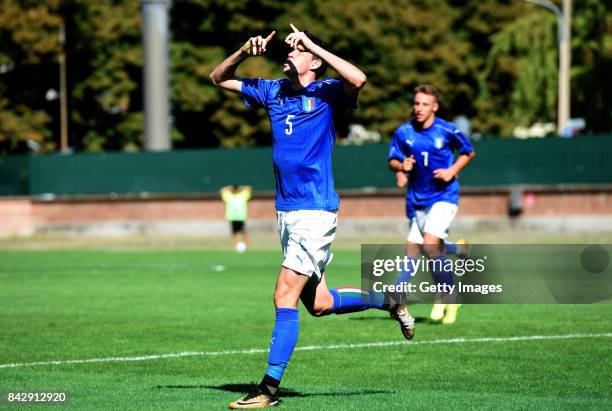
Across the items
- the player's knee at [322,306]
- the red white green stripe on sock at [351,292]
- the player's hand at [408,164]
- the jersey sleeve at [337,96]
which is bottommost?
the player's knee at [322,306]

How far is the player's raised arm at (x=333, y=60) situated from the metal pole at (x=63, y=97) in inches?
1759

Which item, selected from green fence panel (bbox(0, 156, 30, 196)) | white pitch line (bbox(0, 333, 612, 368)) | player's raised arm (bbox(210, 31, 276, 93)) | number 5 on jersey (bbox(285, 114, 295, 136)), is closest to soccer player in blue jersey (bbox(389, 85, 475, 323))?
white pitch line (bbox(0, 333, 612, 368))

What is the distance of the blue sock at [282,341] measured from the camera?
8406 millimetres

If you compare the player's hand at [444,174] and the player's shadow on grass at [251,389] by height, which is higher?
the player's hand at [444,174]

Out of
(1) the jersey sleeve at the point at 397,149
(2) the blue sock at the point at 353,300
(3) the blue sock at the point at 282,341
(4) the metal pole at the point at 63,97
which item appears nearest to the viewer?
(3) the blue sock at the point at 282,341

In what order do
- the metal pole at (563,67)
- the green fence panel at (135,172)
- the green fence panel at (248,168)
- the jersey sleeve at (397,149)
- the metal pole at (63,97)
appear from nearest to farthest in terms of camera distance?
the jersey sleeve at (397,149) < the green fence panel at (248,168) < the metal pole at (563,67) < the green fence panel at (135,172) < the metal pole at (63,97)

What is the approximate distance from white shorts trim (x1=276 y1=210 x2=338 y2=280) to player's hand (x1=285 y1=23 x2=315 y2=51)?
3.50 ft

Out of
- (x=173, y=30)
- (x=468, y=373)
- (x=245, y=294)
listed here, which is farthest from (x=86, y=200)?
(x=468, y=373)

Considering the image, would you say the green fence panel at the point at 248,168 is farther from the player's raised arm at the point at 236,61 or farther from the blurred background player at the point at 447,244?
the player's raised arm at the point at 236,61

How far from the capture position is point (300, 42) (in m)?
8.44

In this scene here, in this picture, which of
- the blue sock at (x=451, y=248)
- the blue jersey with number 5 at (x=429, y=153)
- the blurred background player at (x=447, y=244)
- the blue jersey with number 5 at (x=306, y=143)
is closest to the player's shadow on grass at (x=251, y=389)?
the blue jersey with number 5 at (x=306, y=143)

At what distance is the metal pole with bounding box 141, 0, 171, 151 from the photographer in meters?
43.3

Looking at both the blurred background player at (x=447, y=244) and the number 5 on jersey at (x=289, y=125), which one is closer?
the number 5 on jersey at (x=289, y=125)

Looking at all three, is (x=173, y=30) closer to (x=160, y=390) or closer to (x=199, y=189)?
(x=199, y=189)
